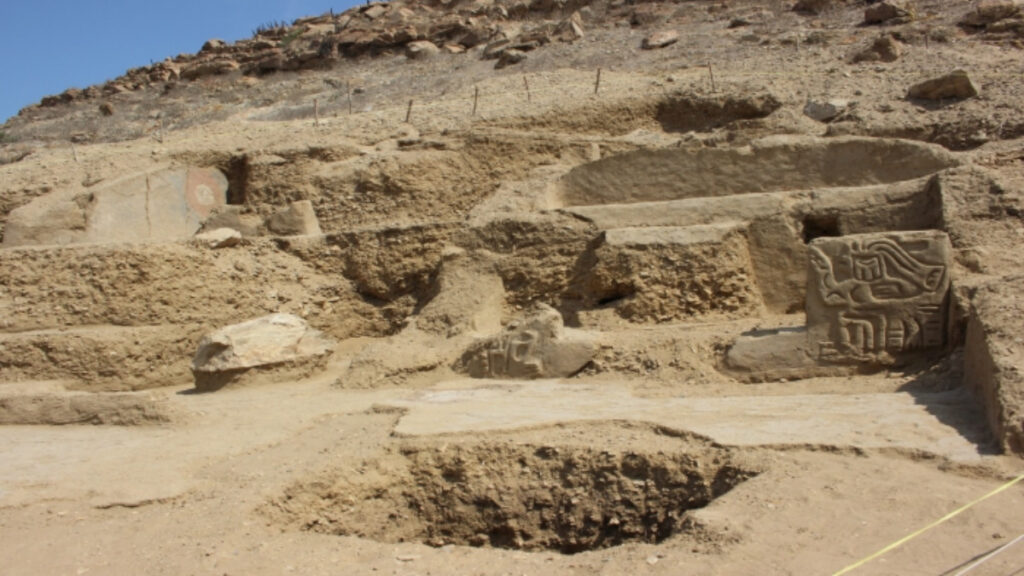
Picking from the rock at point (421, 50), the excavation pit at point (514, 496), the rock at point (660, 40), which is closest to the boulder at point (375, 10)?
the rock at point (421, 50)

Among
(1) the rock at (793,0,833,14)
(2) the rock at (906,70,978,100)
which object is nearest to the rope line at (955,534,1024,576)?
(2) the rock at (906,70,978,100)

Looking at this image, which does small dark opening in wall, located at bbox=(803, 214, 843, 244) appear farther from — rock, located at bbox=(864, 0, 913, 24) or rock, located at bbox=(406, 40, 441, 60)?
rock, located at bbox=(406, 40, 441, 60)

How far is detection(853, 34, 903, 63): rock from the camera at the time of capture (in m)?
14.4

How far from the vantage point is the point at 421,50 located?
83.6 ft

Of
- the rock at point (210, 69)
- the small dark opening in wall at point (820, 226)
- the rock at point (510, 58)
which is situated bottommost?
the small dark opening in wall at point (820, 226)

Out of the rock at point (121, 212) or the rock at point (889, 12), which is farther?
the rock at point (889, 12)

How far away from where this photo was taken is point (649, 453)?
446 centimetres

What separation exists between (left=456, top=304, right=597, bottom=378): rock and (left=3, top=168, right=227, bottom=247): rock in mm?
5456

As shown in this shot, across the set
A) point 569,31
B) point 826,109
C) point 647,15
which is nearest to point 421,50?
point 569,31

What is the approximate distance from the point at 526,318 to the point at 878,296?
2.84 meters

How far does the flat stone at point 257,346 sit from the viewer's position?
25.6ft

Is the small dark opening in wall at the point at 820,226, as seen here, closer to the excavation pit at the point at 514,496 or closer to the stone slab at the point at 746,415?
the stone slab at the point at 746,415

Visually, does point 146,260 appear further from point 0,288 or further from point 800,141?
point 800,141

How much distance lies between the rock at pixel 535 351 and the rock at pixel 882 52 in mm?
9736
